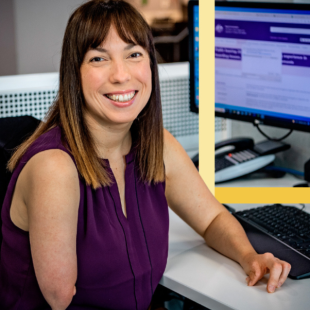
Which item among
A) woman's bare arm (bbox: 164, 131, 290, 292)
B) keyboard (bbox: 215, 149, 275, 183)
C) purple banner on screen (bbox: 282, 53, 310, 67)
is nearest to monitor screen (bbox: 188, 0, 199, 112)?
keyboard (bbox: 215, 149, 275, 183)

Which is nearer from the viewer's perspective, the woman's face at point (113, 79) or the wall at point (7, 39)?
the woman's face at point (113, 79)

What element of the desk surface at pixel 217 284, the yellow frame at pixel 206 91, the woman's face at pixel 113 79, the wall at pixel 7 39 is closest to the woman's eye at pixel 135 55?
the woman's face at pixel 113 79

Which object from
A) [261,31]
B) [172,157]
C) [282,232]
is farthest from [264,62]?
[282,232]

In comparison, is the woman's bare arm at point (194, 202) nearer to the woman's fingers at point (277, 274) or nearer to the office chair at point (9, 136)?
the woman's fingers at point (277, 274)

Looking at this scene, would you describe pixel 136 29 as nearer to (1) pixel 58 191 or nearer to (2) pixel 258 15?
(1) pixel 58 191

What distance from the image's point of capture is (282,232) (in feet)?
3.67

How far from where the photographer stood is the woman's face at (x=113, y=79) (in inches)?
39.4

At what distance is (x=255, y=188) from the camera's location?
141cm

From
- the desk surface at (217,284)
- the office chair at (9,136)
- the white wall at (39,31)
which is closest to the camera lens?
the desk surface at (217,284)

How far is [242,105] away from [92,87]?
676mm

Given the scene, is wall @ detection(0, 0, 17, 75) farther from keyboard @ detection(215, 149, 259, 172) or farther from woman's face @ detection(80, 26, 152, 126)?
woman's face @ detection(80, 26, 152, 126)

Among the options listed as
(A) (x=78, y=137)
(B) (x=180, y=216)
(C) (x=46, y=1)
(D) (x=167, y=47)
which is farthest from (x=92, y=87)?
(D) (x=167, y=47)

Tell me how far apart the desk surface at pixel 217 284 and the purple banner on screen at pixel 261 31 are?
65 cm

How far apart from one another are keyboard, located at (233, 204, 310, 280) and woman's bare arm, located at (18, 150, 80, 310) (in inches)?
17.0
